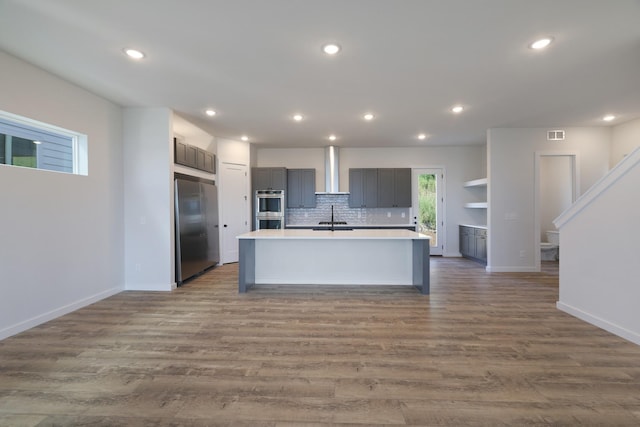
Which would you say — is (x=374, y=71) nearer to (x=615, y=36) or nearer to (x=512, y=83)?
(x=512, y=83)

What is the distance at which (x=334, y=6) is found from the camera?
220cm

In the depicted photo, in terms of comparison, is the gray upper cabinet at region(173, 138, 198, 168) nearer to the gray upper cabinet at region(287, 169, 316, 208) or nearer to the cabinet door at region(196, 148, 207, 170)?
the cabinet door at region(196, 148, 207, 170)

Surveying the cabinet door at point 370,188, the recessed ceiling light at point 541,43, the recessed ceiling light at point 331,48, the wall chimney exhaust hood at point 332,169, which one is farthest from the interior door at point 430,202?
the recessed ceiling light at point 331,48

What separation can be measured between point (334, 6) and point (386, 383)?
285 cm

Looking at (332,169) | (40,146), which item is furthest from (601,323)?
(40,146)

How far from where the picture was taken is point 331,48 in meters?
2.78

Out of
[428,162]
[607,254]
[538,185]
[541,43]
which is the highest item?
[541,43]

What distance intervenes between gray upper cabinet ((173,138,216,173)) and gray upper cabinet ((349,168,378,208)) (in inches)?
132

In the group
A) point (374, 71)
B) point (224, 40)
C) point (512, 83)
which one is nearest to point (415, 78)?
point (374, 71)

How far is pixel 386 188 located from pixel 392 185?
0.56 ft

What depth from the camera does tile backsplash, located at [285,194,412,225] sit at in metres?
7.54

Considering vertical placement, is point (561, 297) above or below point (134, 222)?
below

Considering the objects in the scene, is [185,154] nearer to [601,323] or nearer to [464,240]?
[601,323]

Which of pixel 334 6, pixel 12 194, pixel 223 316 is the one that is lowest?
pixel 223 316
